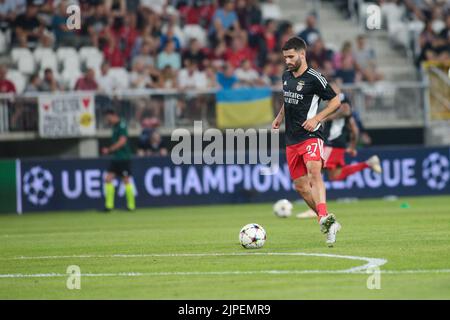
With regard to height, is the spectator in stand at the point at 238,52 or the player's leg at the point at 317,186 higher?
the spectator in stand at the point at 238,52

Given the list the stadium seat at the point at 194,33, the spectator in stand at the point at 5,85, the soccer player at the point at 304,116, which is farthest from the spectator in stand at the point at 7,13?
the soccer player at the point at 304,116

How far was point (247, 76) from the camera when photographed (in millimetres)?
29266

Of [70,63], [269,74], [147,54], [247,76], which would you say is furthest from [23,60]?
[269,74]

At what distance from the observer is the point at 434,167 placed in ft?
91.7

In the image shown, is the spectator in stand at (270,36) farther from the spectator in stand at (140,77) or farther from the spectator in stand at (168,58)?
the spectator in stand at (140,77)

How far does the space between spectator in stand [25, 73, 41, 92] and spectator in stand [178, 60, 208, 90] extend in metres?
3.78

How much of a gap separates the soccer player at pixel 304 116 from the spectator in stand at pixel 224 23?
15127 millimetres

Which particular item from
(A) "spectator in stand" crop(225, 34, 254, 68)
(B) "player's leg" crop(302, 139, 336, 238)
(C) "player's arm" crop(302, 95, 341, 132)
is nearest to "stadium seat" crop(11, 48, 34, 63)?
(A) "spectator in stand" crop(225, 34, 254, 68)

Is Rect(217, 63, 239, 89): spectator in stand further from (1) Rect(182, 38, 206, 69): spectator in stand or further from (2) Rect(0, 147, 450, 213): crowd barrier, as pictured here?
(2) Rect(0, 147, 450, 213): crowd barrier

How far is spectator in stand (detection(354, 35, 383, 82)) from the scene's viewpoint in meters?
30.2

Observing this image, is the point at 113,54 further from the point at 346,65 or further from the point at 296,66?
the point at 296,66

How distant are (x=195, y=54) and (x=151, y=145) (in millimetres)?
3097

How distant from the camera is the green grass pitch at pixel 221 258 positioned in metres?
10.2

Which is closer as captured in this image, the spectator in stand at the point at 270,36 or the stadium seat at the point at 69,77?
the stadium seat at the point at 69,77
